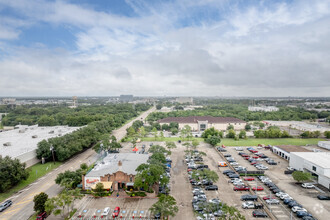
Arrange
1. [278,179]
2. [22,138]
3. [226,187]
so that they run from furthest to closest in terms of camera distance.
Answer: [22,138] → [278,179] → [226,187]

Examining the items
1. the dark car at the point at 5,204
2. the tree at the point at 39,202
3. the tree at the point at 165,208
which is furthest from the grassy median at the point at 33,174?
the tree at the point at 165,208

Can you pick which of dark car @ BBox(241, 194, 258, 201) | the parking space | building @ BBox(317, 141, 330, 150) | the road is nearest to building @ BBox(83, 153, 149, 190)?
the parking space

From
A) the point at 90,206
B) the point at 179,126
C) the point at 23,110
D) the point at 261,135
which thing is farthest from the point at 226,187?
the point at 23,110

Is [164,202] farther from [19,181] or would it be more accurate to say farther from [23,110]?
[23,110]

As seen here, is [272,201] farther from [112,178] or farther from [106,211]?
[112,178]

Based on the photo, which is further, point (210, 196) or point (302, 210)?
point (210, 196)

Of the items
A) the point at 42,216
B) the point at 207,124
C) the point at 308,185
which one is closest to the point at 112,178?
the point at 42,216

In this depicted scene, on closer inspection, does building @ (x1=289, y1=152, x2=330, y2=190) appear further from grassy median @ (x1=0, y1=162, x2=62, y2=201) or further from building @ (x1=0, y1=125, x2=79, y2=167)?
building @ (x1=0, y1=125, x2=79, y2=167)
